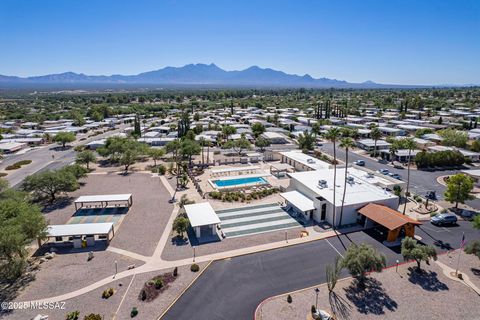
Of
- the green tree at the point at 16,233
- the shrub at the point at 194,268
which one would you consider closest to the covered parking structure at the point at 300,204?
the shrub at the point at 194,268

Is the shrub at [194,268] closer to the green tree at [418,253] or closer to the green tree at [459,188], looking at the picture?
the green tree at [418,253]

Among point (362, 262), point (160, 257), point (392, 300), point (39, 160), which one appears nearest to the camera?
point (392, 300)

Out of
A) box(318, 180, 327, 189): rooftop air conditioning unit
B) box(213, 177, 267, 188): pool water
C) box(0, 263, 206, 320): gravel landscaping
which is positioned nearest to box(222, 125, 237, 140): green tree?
box(213, 177, 267, 188): pool water

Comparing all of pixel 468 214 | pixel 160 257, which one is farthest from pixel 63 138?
pixel 468 214

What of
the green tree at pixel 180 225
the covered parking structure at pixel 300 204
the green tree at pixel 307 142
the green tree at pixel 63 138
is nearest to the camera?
the green tree at pixel 180 225

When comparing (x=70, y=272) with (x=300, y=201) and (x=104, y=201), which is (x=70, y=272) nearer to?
(x=104, y=201)

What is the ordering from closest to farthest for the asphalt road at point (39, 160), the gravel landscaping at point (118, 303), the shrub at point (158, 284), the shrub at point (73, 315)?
the shrub at point (73, 315) → the gravel landscaping at point (118, 303) → the shrub at point (158, 284) → the asphalt road at point (39, 160)
